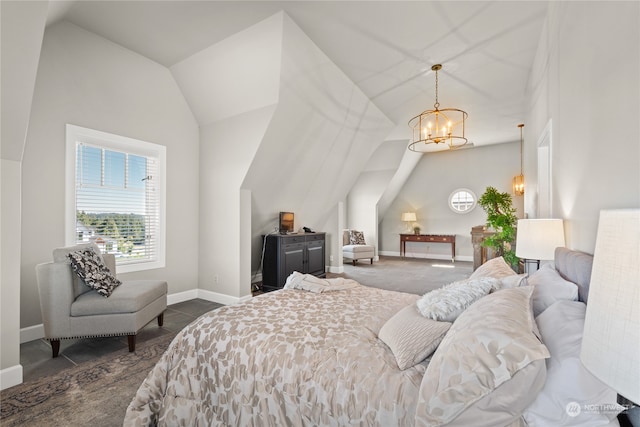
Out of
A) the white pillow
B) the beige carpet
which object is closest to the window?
the beige carpet

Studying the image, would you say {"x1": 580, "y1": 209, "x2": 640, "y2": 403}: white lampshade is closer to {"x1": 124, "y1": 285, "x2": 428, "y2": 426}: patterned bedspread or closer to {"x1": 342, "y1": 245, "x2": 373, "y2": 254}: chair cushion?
{"x1": 124, "y1": 285, "x2": 428, "y2": 426}: patterned bedspread

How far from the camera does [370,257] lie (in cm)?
760

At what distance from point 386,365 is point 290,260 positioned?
3704 millimetres

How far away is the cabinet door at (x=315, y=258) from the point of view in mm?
5320

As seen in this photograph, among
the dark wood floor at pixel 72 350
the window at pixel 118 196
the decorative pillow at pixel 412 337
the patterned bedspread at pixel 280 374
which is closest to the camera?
the patterned bedspread at pixel 280 374

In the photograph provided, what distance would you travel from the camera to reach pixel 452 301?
1.49 meters

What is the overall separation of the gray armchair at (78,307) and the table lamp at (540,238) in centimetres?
337

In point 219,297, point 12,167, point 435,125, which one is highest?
point 435,125

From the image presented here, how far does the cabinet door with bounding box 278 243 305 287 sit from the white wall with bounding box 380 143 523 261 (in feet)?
16.2

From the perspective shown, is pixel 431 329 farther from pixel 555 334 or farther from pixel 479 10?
pixel 479 10

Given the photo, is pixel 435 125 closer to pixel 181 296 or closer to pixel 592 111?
pixel 592 111

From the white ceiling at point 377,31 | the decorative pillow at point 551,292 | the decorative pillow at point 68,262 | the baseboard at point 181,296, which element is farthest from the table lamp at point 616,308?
the baseboard at point 181,296

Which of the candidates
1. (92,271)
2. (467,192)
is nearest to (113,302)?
(92,271)

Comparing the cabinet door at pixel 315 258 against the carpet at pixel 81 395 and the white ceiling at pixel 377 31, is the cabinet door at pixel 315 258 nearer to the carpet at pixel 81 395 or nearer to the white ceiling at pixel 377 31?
the white ceiling at pixel 377 31
